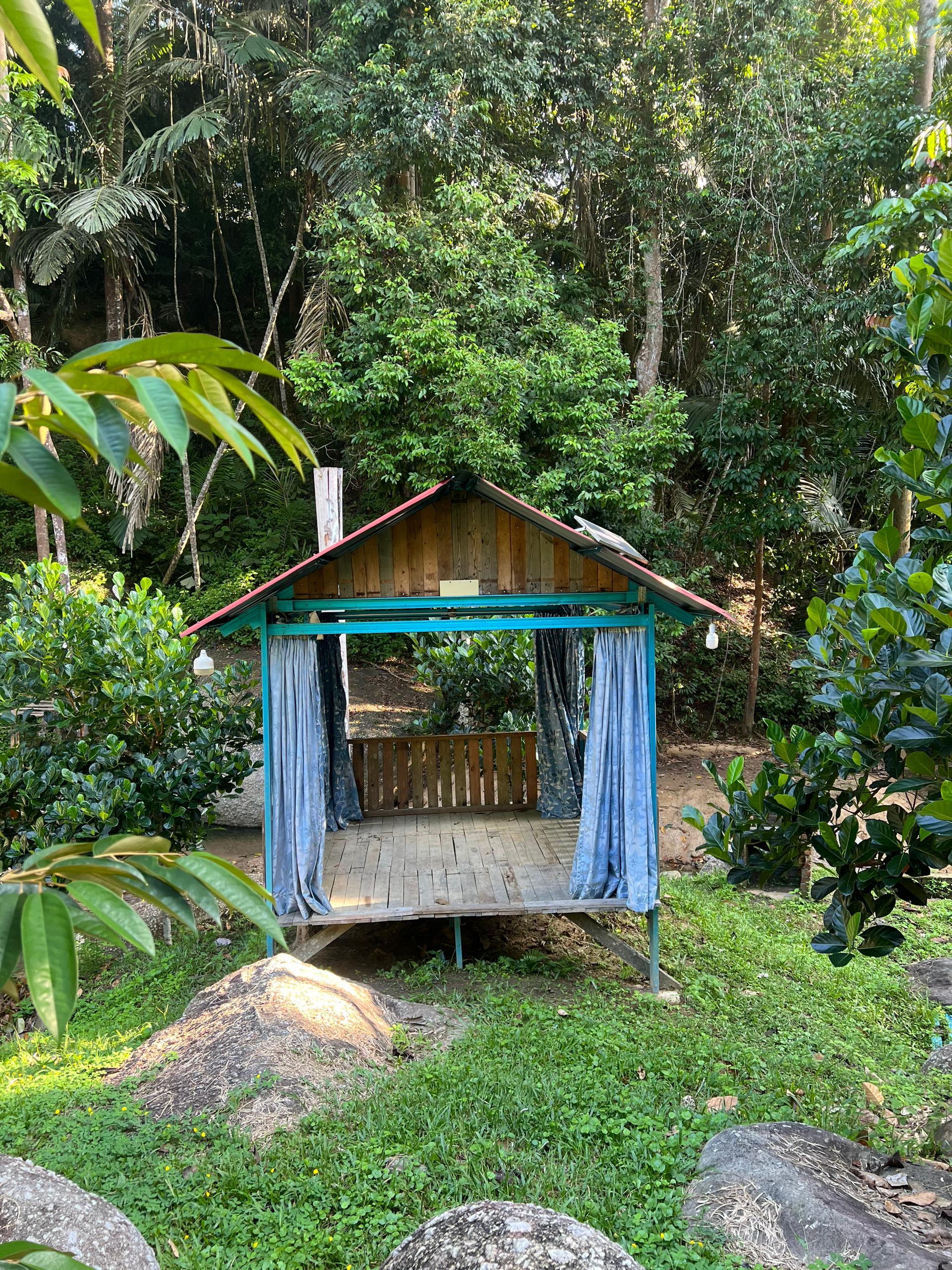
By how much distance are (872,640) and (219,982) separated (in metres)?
4.57

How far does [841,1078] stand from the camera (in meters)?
4.86

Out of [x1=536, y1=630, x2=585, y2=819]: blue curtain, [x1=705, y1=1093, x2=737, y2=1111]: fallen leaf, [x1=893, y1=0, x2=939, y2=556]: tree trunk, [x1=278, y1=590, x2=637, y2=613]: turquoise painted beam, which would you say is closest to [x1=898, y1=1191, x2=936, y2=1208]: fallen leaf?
[x1=705, y1=1093, x2=737, y2=1111]: fallen leaf

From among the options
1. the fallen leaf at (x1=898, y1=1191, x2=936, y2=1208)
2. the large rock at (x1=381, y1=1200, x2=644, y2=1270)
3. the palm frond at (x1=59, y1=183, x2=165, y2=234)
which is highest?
the palm frond at (x1=59, y1=183, x2=165, y2=234)

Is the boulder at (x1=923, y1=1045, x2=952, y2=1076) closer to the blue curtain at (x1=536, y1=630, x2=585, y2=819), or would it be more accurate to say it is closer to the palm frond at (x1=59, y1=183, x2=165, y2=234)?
the blue curtain at (x1=536, y1=630, x2=585, y2=819)

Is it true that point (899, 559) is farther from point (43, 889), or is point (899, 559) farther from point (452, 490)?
point (452, 490)

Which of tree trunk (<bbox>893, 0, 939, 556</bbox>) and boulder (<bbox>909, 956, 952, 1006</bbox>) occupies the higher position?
tree trunk (<bbox>893, 0, 939, 556</bbox>)

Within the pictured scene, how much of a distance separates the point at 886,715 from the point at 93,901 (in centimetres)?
220

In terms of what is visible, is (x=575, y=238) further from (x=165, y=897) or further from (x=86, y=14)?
(x=165, y=897)

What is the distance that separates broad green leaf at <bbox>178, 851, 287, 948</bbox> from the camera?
102cm

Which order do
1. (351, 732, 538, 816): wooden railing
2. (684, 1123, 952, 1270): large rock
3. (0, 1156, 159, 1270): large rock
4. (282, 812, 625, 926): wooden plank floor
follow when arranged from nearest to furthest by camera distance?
(0, 1156, 159, 1270): large rock, (684, 1123, 952, 1270): large rock, (282, 812, 625, 926): wooden plank floor, (351, 732, 538, 816): wooden railing

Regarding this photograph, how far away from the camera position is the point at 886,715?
2.53 metres

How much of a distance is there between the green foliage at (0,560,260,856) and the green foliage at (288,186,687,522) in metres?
4.58

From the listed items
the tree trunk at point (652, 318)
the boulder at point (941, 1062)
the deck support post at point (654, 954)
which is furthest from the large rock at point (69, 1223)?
the tree trunk at point (652, 318)

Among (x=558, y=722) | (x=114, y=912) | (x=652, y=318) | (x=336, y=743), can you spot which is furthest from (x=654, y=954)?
(x=652, y=318)
